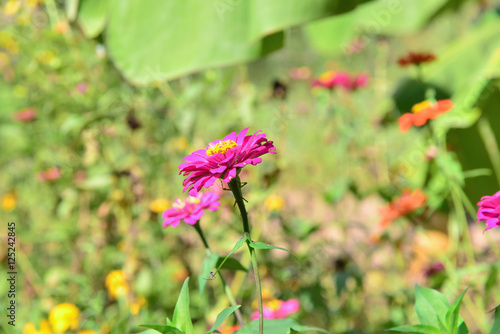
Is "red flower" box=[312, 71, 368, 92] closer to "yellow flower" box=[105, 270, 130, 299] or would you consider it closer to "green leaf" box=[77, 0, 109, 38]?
"green leaf" box=[77, 0, 109, 38]

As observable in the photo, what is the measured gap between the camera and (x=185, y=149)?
57.1 inches

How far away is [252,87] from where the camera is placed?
138 centimetres

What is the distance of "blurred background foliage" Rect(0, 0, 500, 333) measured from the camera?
1063 mm

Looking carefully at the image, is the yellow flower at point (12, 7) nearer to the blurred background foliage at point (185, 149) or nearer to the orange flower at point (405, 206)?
the blurred background foliage at point (185, 149)

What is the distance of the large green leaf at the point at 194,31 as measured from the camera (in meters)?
0.95

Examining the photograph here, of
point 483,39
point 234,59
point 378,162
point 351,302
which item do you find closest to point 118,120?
point 234,59

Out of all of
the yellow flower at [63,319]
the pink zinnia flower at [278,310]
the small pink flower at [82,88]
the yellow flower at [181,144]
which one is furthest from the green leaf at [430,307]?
the small pink flower at [82,88]

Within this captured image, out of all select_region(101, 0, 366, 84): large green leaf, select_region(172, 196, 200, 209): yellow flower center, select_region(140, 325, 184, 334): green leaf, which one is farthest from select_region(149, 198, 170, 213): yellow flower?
select_region(140, 325, 184, 334): green leaf

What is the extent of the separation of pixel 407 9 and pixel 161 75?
0.78 m

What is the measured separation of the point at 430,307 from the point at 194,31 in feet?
2.49

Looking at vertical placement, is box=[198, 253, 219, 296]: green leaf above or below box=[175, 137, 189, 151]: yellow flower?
below

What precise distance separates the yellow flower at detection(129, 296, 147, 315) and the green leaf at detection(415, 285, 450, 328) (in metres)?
0.81

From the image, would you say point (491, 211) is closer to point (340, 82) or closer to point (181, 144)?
point (340, 82)

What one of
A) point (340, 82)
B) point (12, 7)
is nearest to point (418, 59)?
point (340, 82)
